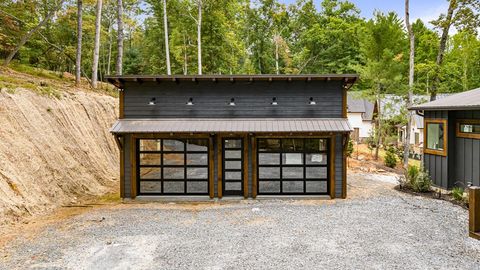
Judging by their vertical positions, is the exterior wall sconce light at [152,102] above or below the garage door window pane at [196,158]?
above

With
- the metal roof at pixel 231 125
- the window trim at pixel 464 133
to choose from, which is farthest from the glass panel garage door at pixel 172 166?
the window trim at pixel 464 133

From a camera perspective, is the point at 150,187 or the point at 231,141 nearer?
the point at 231,141

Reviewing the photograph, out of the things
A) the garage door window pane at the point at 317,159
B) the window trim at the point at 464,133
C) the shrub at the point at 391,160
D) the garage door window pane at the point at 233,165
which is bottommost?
the shrub at the point at 391,160

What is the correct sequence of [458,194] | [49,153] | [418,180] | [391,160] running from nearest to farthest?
[458,194] → [49,153] → [418,180] → [391,160]

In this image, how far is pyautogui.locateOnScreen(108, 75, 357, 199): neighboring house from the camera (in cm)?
1040

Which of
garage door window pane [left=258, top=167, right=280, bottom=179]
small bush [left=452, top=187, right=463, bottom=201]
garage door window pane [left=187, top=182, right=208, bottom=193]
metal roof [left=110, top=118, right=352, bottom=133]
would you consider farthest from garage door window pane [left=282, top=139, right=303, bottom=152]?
small bush [left=452, top=187, right=463, bottom=201]

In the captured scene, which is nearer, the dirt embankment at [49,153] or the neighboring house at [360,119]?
the dirt embankment at [49,153]

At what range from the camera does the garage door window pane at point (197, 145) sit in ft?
34.4

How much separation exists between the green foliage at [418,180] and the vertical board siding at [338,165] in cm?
301

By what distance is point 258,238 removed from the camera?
6961mm

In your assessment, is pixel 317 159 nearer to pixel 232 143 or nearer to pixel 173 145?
pixel 232 143

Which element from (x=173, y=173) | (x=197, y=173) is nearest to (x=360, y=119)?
(x=197, y=173)

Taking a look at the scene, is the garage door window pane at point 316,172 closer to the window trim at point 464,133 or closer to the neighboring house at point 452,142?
the neighboring house at point 452,142

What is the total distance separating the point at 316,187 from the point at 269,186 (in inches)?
65.9
